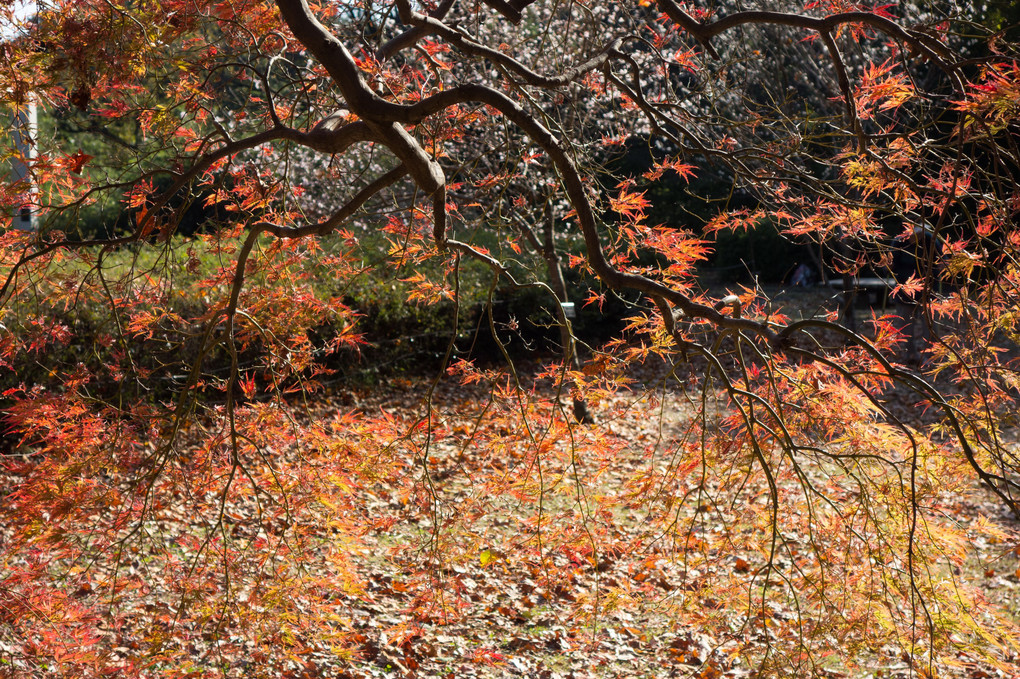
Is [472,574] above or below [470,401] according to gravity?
below

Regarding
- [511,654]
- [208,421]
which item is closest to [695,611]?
[511,654]

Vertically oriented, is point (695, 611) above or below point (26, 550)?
above

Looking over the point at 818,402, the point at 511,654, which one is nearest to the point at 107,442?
the point at 511,654

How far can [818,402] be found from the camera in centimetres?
292

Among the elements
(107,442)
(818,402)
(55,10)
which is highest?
(55,10)

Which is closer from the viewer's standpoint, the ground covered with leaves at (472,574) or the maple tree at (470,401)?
the maple tree at (470,401)

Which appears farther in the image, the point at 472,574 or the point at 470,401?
the point at 472,574

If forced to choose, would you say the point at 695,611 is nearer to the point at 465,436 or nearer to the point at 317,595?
the point at 317,595

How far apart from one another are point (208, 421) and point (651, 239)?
414 centimetres

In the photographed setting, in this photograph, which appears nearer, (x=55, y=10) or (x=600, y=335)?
(x=55, y=10)

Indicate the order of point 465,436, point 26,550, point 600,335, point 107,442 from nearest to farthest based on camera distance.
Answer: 1. point 107,442
2. point 26,550
3. point 465,436
4. point 600,335

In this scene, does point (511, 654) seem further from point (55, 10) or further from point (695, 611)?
point (55, 10)

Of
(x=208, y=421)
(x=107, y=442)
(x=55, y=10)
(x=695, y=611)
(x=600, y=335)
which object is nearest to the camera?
(x=55, y=10)

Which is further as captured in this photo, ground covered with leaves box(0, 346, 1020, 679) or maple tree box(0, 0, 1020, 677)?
ground covered with leaves box(0, 346, 1020, 679)
